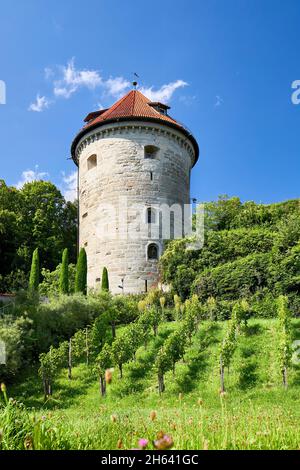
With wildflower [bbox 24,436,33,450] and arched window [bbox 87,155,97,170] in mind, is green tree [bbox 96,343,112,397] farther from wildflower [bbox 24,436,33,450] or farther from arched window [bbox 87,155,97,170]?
arched window [bbox 87,155,97,170]

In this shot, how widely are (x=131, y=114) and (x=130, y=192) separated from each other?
4794mm

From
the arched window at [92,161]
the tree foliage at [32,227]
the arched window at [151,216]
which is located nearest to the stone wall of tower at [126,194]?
the arched window at [92,161]

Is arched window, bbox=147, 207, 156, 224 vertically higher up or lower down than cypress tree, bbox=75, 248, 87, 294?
higher up

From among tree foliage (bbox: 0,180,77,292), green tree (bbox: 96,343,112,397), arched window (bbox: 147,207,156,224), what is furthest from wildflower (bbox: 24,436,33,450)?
tree foliage (bbox: 0,180,77,292)

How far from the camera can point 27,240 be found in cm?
3278

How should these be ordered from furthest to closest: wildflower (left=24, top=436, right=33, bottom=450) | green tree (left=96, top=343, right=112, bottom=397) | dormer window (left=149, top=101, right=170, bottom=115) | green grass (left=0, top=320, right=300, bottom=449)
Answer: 1. dormer window (left=149, top=101, right=170, bottom=115)
2. green tree (left=96, top=343, right=112, bottom=397)
3. green grass (left=0, top=320, right=300, bottom=449)
4. wildflower (left=24, top=436, right=33, bottom=450)

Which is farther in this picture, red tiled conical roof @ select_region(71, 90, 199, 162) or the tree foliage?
the tree foliage

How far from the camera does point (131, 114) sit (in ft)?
93.2

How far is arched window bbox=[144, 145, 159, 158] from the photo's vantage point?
1123 inches

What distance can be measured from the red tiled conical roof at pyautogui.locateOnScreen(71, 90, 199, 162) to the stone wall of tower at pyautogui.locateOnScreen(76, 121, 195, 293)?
0.36 metres

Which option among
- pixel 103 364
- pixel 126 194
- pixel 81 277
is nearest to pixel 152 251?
pixel 126 194

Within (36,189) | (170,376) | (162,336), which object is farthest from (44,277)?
(170,376)

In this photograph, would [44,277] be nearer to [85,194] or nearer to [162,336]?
[85,194]
